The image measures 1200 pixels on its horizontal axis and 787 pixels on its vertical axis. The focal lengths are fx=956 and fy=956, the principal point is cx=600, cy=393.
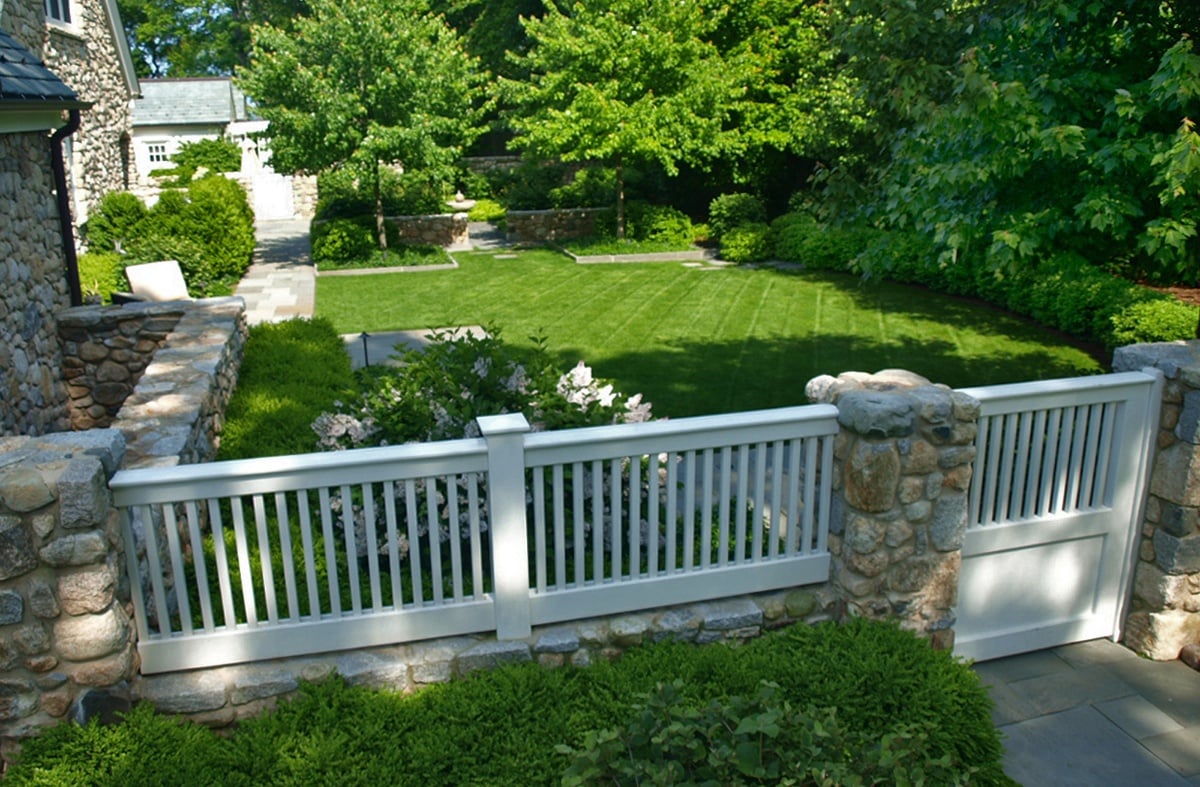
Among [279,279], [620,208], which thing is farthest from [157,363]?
[620,208]

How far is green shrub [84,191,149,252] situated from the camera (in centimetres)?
1450

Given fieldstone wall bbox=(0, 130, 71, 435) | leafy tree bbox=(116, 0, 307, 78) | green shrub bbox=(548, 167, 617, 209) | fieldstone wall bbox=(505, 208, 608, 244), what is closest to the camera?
fieldstone wall bbox=(0, 130, 71, 435)

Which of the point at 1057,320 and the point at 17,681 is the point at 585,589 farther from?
the point at 1057,320

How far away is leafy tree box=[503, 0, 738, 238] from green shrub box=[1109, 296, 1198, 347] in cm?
905

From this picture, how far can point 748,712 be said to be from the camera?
132 inches

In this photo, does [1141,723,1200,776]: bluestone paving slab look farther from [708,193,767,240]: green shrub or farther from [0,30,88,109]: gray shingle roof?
[708,193,767,240]: green shrub

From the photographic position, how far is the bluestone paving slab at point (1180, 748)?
416 centimetres

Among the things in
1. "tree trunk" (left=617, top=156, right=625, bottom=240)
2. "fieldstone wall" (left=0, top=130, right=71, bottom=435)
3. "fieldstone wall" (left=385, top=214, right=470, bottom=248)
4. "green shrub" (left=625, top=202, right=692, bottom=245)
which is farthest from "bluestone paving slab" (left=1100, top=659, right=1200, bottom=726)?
"fieldstone wall" (left=385, top=214, right=470, bottom=248)

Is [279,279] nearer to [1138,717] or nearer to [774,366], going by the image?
[774,366]

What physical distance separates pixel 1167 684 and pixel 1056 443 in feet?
4.36

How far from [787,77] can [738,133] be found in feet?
7.02

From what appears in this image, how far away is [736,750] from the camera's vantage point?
300 centimetres

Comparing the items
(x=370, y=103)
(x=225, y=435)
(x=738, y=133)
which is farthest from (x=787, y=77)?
(x=225, y=435)

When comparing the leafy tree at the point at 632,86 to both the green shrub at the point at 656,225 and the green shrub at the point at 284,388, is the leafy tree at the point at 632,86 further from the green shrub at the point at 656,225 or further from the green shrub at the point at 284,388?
the green shrub at the point at 284,388
